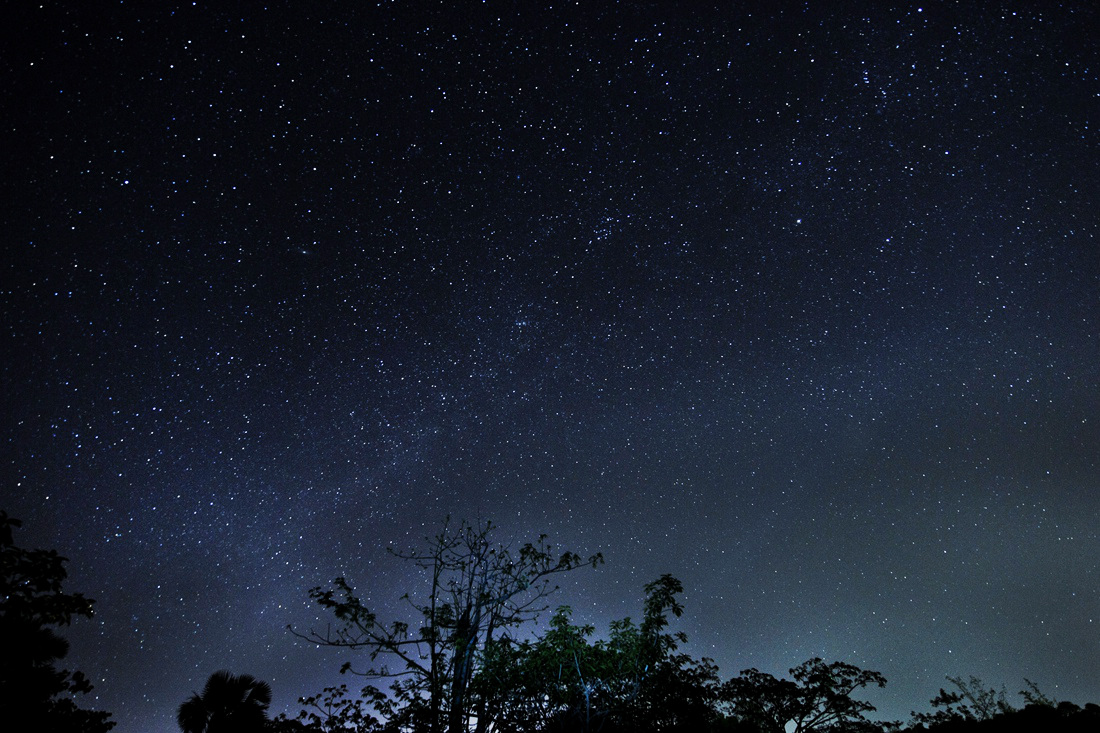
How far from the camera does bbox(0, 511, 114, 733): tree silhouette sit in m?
5.17

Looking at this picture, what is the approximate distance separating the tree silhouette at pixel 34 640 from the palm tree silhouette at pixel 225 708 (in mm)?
7156

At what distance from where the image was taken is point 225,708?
12867 mm

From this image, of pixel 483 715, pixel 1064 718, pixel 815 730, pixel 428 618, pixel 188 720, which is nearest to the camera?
pixel 1064 718

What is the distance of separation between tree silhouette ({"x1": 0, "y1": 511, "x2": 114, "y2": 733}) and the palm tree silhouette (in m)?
7.16

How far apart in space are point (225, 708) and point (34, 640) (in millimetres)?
8921

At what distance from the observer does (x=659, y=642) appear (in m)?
11.4

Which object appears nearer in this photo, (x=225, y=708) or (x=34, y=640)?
(x=34, y=640)

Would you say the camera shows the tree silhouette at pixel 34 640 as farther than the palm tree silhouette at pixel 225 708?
No

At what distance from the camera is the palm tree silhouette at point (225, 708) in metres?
12.5

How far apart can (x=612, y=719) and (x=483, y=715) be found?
9.65 feet

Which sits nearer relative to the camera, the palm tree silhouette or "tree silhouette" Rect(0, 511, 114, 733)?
"tree silhouette" Rect(0, 511, 114, 733)

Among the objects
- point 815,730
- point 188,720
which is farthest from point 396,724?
point 815,730

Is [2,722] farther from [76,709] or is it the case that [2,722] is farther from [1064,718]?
[1064,718]

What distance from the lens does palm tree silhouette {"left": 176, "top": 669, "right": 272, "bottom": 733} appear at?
12.5 m
